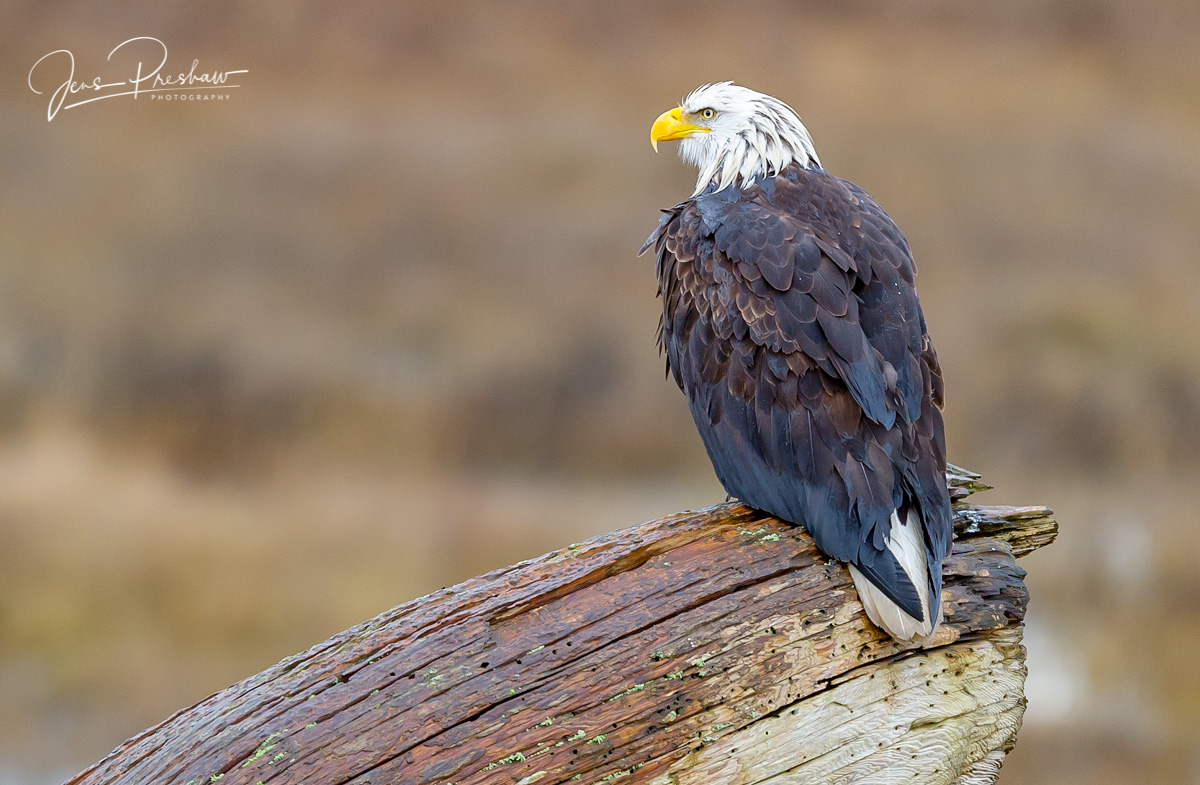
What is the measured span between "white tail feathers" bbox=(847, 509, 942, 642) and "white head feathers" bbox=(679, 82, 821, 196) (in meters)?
1.69

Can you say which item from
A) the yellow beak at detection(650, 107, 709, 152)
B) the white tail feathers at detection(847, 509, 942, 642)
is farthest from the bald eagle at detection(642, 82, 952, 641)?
the yellow beak at detection(650, 107, 709, 152)

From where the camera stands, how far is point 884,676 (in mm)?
3293

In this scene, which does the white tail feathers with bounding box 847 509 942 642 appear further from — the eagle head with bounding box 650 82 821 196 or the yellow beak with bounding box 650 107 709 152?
the yellow beak with bounding box 650 107 709 152

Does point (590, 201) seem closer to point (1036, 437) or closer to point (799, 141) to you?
point (1036, 437)

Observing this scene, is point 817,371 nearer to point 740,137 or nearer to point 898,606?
point 898,606

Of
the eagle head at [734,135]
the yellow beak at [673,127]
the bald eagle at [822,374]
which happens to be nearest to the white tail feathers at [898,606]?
the bald eagle at [822,374]

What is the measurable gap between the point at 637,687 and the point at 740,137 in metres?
2.40

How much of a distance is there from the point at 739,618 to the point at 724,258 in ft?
4.04

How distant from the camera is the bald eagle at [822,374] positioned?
336cm

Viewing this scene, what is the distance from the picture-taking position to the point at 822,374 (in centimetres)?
352

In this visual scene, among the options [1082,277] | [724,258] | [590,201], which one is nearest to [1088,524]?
[1082,277]

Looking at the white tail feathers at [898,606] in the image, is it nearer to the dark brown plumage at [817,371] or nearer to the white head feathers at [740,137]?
the dark brown plumage at [817,371]

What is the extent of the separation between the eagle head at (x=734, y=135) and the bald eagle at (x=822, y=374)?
38cm

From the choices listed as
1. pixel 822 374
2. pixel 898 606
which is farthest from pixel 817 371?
pixel 898 606
